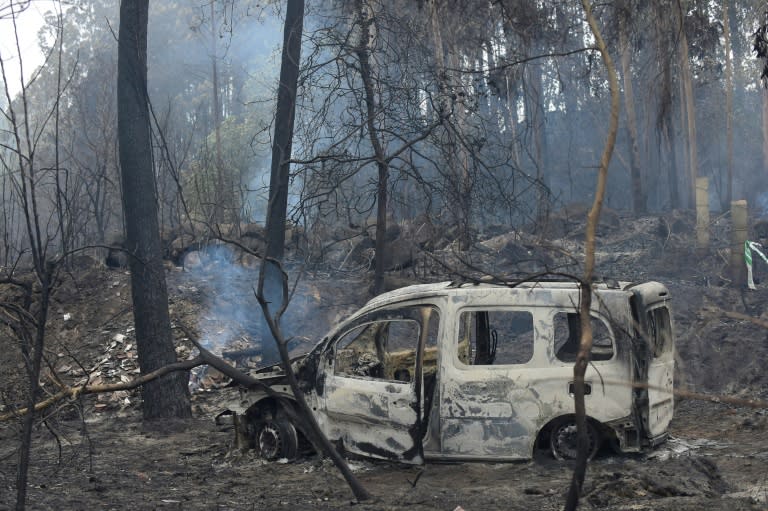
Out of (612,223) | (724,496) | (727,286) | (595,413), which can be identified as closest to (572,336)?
(595,413)

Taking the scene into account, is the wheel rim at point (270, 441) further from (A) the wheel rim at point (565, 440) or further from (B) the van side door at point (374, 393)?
(A) the wheel rim at point (565, 440)

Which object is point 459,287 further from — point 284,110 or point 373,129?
point 284,110

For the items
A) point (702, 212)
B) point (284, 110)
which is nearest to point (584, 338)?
point (284, 110)

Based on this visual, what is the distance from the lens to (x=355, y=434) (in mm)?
7203

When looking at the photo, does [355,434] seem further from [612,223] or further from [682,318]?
[612,223]

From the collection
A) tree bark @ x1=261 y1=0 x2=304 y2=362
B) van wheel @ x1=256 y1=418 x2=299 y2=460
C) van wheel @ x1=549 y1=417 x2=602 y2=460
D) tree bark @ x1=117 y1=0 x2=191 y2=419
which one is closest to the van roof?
van wheel @ x1=549 y1=417 x2=602 y2=460

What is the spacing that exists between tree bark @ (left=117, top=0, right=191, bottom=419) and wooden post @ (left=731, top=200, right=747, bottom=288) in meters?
9.81

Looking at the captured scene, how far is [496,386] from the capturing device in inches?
268

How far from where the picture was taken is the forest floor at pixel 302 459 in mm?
6090

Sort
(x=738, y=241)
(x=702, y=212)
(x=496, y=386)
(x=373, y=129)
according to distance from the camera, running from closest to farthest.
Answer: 1. (x=496, y=386)
2. (x=373, y=129)
3. (x=738, y=241)
4. (x=702, y=212)

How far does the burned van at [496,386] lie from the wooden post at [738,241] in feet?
25.5

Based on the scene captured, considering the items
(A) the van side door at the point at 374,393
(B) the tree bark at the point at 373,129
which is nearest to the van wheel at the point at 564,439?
(A) the van side door at the point at 374,393

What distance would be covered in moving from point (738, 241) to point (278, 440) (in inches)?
421

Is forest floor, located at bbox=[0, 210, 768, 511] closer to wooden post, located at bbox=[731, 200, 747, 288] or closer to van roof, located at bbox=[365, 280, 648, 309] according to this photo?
wooden post, located at bbox=[731, 200, 747, 288]
